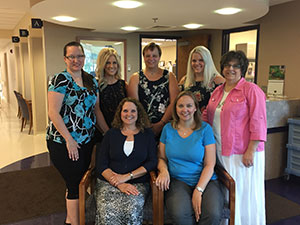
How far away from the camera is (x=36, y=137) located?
6.21 meters

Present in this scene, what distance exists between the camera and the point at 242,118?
79.7 inches

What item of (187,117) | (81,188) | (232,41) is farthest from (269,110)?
(232,41)

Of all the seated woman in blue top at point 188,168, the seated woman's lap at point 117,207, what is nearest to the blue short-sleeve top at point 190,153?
the seated woman in blue top at point 188,168

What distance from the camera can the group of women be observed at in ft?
6.33

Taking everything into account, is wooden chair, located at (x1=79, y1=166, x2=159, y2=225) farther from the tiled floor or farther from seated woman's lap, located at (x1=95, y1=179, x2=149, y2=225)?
the tiled floor

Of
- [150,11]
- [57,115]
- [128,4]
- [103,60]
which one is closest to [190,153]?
[57,115]

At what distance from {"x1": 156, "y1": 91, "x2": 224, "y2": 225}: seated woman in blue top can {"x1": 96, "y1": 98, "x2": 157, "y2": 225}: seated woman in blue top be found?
6.2 inches

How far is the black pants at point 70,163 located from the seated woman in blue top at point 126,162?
12 centimetres

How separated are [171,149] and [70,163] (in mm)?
808

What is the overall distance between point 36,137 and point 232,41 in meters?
5.22

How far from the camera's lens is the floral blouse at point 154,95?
2.46 m

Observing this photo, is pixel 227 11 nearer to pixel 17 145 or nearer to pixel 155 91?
pixel 155 91

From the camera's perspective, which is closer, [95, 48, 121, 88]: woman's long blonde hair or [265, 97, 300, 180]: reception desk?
[95, 48, 121, 88]: woman's long blonde hair

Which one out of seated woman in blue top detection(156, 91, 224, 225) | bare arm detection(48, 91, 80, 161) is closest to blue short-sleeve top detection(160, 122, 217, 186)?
seated woman in blue top detection(156, 91, 224, 225)
